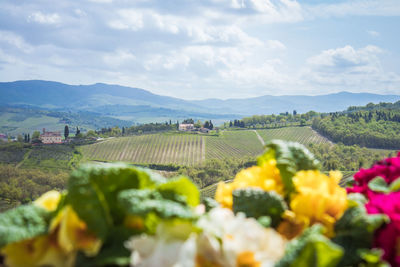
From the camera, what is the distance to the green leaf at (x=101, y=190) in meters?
0.76

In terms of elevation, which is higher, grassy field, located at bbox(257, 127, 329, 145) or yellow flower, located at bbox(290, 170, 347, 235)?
yellow flower, located at bbox(290, 170, 347, 235)

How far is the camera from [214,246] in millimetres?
771

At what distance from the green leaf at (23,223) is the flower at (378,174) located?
3.10 ft

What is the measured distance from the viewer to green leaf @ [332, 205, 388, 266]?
2.75 ft

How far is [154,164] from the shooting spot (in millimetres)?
78625

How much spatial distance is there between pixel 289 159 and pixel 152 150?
3368 inches

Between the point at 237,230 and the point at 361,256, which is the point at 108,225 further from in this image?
the point at 361,256

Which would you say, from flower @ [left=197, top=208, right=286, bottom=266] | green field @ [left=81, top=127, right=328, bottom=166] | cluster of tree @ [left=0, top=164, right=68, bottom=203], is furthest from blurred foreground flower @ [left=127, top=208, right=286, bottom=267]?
green field @ [left=81, top=127, right=328, bottom=166]

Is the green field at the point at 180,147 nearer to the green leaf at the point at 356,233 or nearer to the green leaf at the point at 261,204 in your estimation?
the green leaf at the point at 261,204

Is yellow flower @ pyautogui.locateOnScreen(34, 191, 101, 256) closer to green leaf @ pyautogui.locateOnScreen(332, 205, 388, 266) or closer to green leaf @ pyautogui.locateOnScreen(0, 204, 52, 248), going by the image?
green leaf @ pyautogui.locateOnScreen(0, 204, 52, 248)

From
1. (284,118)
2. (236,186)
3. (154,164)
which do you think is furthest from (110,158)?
(236,186)

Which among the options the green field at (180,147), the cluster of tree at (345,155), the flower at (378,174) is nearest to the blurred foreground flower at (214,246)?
the flower at (378,174)

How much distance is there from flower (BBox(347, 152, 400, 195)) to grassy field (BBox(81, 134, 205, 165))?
78.4 meters

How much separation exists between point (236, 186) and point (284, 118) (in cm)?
12721
